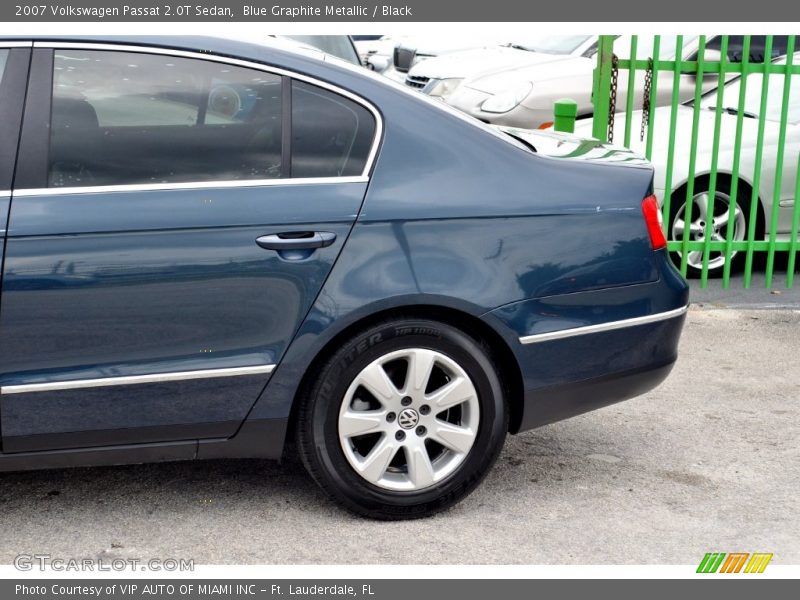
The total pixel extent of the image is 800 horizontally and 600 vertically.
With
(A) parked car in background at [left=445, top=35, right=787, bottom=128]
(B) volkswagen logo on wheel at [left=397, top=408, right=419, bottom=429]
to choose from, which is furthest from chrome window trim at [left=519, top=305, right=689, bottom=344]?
(A) parked car in background at [left=445, top=35, right=787, bottom=128]

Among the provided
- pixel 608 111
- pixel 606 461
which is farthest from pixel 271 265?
pixel 608 111

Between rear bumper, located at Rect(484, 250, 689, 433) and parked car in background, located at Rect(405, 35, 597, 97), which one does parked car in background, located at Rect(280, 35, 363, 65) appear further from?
rear bumper, located at Rect(484, 250, 689, 433)

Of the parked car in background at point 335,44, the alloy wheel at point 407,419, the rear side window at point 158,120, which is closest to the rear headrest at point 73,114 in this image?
the rear side window at point 158,120

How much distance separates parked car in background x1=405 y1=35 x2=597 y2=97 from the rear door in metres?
7.16

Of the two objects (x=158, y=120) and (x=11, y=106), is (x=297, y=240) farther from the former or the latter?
(x=11, y=106)

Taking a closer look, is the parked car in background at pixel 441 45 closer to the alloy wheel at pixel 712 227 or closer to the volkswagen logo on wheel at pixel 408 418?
the alloy wheel at pixel 712 227

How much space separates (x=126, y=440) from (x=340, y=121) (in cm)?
122

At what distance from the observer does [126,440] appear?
11.9 ft

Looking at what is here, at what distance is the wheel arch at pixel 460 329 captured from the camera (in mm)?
3727

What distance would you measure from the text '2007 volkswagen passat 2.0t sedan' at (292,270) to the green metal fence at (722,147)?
2.94 metres

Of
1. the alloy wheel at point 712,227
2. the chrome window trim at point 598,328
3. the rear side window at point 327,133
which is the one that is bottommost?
the alloy wheel at point 712,227

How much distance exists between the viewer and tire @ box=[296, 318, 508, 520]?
12.2 feet

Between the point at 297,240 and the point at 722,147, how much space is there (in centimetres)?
441

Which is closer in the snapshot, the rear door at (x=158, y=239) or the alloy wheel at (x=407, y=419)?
the rear door at (x=158, y=239)
